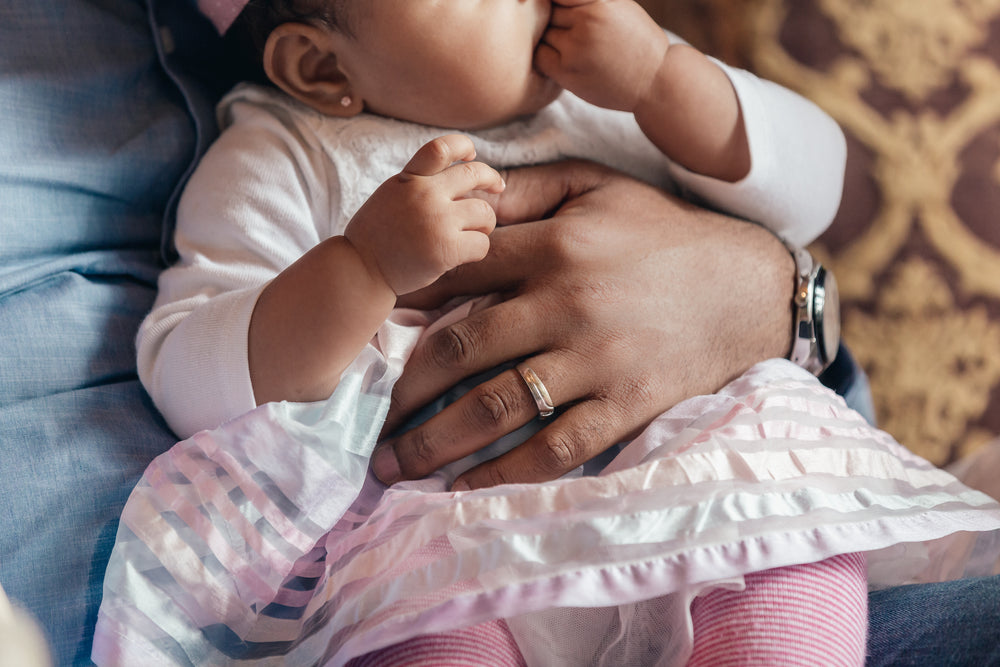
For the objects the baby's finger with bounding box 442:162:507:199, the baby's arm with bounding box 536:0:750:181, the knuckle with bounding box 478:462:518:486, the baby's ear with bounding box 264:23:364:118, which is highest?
the baby's arm with bounding box 536:0:750:181

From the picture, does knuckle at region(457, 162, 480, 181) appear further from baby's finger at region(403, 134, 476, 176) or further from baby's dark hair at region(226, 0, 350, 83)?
baby's dark hair at region(226, 0, 350, 83)

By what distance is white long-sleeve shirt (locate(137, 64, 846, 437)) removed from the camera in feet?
2.63

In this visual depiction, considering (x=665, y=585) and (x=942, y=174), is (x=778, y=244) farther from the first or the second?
(x=665, y=585)

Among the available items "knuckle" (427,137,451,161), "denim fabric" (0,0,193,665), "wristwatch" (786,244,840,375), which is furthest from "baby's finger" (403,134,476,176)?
"wristwatch" (786,244,840,375)

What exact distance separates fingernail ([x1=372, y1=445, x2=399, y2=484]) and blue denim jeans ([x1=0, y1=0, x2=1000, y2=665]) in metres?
0.23

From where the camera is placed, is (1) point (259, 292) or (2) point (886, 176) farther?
(2) point (886, 176)

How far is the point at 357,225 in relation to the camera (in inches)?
29.0

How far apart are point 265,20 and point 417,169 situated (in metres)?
0.36

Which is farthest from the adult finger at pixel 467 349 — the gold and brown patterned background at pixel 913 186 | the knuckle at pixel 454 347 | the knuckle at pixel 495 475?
the gold and brown patterned background at pixel 913 186

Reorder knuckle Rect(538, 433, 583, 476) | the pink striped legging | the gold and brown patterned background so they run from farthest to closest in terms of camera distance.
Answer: the gold and brown patterned background, knuckle Rect(538, 433, 583, 476), the pink striped legging

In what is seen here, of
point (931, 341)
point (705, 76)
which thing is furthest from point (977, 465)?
point (705, 76)

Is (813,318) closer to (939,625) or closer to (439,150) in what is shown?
(939,625)

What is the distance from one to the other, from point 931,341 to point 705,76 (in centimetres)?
49

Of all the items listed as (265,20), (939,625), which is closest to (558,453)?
(939,625)
